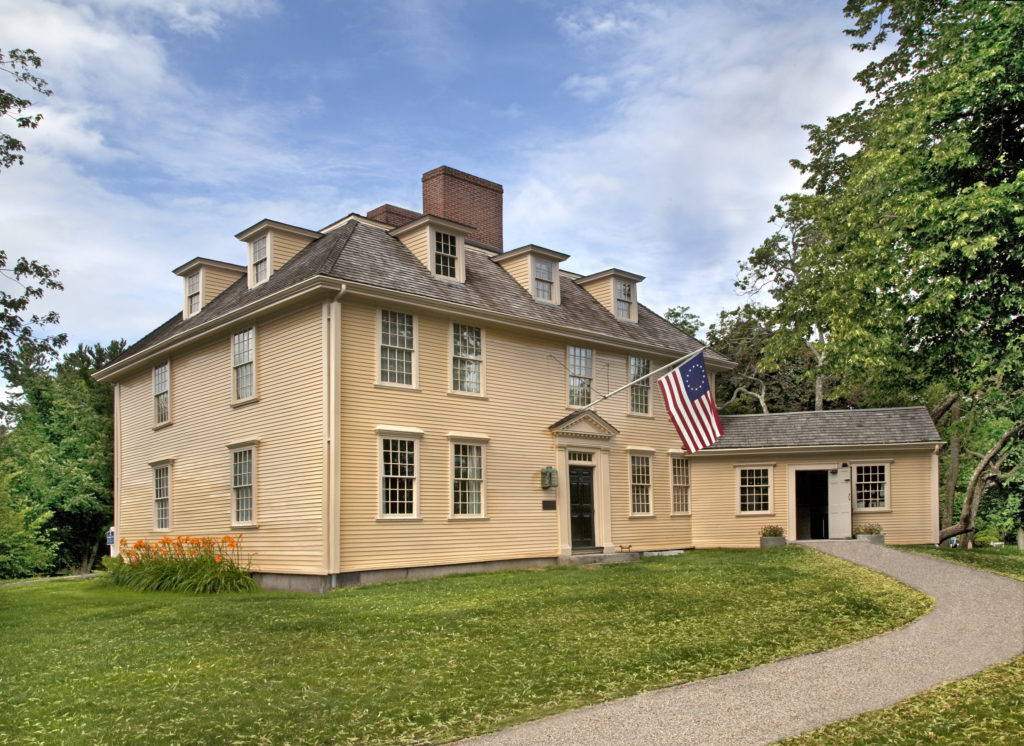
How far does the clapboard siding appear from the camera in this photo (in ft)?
55.5

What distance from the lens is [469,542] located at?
61.5ft

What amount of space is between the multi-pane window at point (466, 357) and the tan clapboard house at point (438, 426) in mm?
64

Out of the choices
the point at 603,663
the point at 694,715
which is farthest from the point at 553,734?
the point at 603,663

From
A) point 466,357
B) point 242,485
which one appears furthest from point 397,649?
point 466,357

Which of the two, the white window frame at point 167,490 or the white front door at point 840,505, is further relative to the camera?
the white front door at point 840,505

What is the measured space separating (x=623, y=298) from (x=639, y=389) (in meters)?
2.69

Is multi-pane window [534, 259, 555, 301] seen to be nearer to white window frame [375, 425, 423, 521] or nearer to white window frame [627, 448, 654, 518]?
white window frame [627, 448, 654, 518]

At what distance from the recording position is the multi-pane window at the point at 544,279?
22.3 metres

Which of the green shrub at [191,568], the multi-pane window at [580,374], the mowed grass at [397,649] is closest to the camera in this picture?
the mowed grass at [397,649]

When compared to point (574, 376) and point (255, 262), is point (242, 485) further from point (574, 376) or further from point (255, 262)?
point (574, 376)

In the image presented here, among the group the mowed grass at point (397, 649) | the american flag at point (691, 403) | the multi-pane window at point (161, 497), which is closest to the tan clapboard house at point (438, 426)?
the multi-pane window at point (161, 497)

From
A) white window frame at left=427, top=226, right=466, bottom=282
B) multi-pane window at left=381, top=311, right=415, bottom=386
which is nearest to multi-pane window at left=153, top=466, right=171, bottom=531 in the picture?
multi-pane window at left=381, top=311, right=415, bottom=386

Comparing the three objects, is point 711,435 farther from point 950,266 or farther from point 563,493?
point 950,266

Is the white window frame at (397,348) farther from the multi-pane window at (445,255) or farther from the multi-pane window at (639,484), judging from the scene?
the multi-pane window at (639,484)
